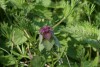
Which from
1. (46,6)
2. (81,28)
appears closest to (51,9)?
(46,6)

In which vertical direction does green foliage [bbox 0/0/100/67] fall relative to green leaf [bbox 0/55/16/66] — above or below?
above

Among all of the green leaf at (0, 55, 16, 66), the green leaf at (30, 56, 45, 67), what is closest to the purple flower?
the green leaf at (30, 56, 45, 67)

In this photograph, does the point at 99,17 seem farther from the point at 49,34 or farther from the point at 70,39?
the point at 49,34

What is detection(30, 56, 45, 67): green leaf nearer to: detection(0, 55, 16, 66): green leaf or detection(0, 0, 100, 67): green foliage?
detection(0, 0, 100, 67): green foliage

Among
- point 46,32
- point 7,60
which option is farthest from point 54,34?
point 46,32

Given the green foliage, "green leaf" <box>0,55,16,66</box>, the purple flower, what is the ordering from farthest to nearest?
"green leaf" <box>0,55,16,66</box>, the green foliage, the purple flower

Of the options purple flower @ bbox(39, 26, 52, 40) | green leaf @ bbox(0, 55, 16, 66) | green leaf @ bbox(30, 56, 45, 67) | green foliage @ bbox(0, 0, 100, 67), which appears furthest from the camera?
green leaf @ bbox(0, 55, 16, 66)

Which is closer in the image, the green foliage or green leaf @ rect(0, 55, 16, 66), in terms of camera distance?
the green foliage

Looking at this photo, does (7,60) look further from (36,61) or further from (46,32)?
(46,32)

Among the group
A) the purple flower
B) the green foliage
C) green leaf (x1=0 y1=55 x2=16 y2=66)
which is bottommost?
green leaf (x1=0 y1=55 x2=16 y2=66)
